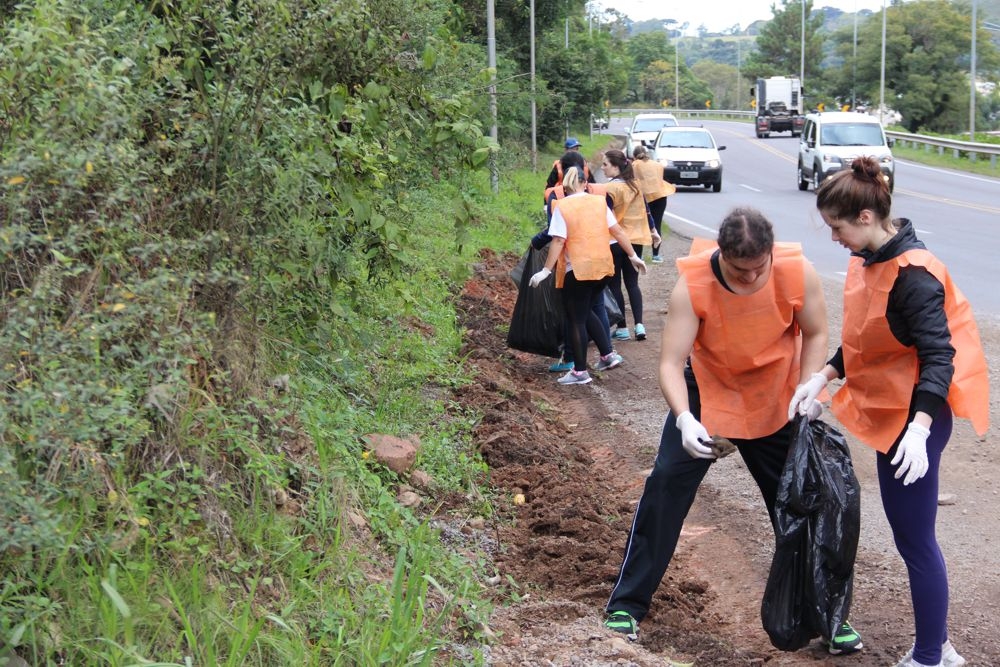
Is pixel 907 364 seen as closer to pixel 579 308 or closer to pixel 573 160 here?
pixel 579 308

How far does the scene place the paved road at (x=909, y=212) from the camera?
1467 cm

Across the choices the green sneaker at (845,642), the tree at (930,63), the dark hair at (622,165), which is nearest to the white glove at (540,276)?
the dark hair at (622,165)

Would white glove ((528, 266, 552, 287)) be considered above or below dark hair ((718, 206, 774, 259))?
below

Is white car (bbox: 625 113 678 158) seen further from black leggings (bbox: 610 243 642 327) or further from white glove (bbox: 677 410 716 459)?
white glove (bbox: 677 410 716 459)

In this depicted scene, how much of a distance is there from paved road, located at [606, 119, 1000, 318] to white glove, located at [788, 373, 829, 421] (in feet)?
10.4

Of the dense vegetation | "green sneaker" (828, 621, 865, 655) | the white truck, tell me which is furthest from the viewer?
the white truck

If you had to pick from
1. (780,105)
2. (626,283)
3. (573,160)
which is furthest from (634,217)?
(780,105)

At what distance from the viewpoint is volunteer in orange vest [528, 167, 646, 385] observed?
8.67 metres

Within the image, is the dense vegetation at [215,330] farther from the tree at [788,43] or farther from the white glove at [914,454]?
the tree at [788,43]

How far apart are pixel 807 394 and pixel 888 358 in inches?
12.7

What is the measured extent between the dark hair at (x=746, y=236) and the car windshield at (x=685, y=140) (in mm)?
26002

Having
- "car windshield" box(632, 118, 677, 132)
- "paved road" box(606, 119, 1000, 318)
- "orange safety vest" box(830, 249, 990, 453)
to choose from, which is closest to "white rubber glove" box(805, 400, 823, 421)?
"orange safety vest" box(830, 249, 990, 453)

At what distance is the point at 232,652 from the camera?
10.8ft

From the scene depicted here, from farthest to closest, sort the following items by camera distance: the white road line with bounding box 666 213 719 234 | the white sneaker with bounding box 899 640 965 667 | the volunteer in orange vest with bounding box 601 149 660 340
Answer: the white road line with bounding box 666 213 719 234 → the volunteer in orange vest with bounding box 601 149 660 340 → the white sneaker with bounding box 899 640 965 667
